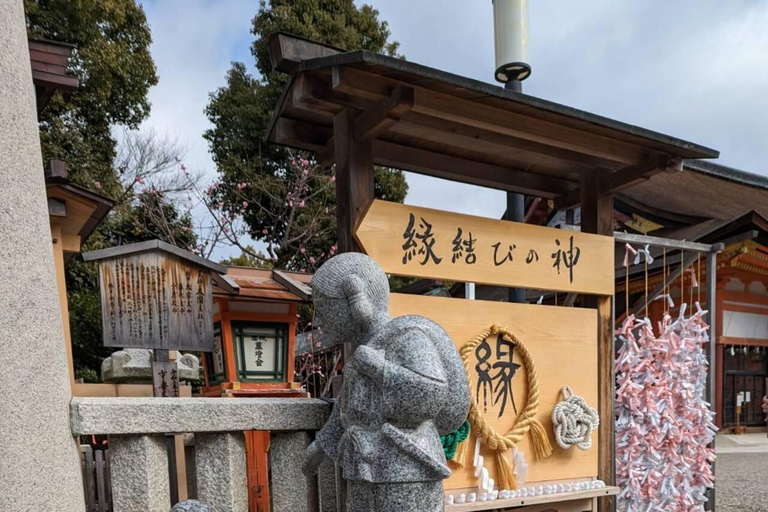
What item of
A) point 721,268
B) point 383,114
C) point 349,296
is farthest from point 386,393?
point 721,268

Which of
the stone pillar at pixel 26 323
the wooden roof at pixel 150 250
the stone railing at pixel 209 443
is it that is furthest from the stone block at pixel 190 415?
the wooden roof at pixel 150 250

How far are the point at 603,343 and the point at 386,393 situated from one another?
8.42 ft

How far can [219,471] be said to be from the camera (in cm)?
271

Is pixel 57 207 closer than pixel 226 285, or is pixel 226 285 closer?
pixel 57 207

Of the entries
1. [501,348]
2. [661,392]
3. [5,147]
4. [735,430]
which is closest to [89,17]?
[5,147]

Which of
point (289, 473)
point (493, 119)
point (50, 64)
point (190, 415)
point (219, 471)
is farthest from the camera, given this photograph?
point (50, 64)

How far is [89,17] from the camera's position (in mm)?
10492

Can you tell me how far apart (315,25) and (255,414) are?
12.7 metres

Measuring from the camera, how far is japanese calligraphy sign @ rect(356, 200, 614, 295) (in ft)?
10.6

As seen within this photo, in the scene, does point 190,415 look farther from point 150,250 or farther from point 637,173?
point 637,173

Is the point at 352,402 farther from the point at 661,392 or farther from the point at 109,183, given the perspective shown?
the point at 109,183

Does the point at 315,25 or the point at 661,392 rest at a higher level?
the point at 315,25

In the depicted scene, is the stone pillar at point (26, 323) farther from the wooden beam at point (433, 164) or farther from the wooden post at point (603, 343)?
the wooden post at point (603, 343)

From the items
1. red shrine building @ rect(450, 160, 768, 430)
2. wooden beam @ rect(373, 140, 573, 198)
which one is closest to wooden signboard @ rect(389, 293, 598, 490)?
wooden beam @ rect(373, 140, 573, 198)
